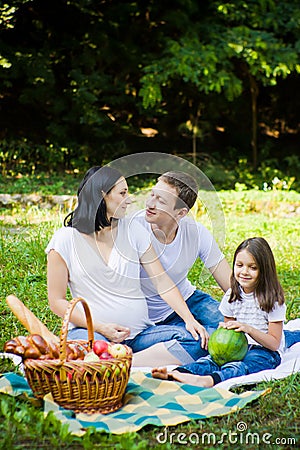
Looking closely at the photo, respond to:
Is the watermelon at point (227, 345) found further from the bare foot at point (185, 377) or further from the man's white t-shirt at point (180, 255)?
the man's white t-shirt at point (180, 255)

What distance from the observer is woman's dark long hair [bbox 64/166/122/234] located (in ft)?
11.6

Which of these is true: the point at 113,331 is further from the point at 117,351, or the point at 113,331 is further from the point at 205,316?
the point at 205,316

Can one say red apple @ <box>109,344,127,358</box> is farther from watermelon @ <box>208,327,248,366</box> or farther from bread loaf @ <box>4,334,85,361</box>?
watermelon @ <box>208,327,248,366</box>

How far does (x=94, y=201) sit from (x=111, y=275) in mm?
405

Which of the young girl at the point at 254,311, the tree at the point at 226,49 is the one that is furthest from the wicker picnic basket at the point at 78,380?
the tree at the point at 226,49

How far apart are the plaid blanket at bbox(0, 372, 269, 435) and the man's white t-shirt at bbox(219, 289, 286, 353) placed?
54 centimetres

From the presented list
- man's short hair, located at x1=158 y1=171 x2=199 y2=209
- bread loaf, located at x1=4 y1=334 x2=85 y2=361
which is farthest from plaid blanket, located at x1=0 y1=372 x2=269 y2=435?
man's short hair, located at x1=158 y1=171 x2=199 y2=209

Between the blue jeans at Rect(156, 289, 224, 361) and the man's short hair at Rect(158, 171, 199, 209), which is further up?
the man's short hair at Rect(158, 171, 199, 209)

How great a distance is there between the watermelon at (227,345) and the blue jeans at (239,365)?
4cm

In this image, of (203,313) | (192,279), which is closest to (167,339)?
(203,313)

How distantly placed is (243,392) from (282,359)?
544mm

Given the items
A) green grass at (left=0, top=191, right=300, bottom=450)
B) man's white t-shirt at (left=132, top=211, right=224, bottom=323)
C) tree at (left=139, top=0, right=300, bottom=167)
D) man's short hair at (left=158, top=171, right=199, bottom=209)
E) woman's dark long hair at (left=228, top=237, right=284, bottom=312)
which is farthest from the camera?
tree at (left=139, top=0, right=300, bottom=167)

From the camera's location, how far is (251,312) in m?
3.57

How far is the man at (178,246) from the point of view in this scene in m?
3.71
